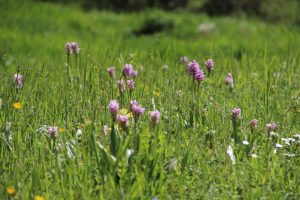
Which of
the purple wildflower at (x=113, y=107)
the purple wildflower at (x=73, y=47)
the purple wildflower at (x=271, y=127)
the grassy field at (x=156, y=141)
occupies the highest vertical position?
the purple wildflower at (x=113, y=107)

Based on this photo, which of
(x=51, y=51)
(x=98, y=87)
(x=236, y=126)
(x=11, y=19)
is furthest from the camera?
(x=11, y=19)

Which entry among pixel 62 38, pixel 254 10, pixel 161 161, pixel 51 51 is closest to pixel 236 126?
pixel 161 161

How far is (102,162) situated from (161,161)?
0.26 meters

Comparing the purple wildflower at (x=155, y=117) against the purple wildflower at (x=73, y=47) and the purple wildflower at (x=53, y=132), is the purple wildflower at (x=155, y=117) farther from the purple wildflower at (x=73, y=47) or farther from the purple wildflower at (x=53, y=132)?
the purple wildflower at (x=73, y=47)

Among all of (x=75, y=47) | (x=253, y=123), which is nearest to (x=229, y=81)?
(x=253, y=123)

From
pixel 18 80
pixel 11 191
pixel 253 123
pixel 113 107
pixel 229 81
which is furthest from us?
pixel 229 81

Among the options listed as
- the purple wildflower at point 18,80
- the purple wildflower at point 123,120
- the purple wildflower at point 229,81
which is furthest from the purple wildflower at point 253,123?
the purple wildflower at point 18,80

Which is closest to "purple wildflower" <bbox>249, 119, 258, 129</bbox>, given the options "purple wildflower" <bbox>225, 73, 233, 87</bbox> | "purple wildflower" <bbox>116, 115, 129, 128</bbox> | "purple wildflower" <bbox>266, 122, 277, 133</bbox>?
"purple wildflower" <bbox>266, 122, 277, 133</bbox>

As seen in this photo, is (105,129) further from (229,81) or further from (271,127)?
(229,81)

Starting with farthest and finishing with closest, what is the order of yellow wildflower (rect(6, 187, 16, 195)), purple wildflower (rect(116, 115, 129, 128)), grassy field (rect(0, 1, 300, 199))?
1. purple wildflower (rect(116, 115, 129, 128))
2. grassy field (rect(0, 1, 300, 199))
3. yellow wildflower (rect(6, 187, 16, 195))

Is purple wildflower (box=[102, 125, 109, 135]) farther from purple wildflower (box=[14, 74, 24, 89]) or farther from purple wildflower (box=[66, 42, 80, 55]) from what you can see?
purple wildflower (box=[66, 42, 80, 55])

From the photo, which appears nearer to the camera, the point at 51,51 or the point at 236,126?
the point at 236,126

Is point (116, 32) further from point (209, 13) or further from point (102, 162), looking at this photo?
point (102, 162)

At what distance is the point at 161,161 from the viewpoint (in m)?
2.50
